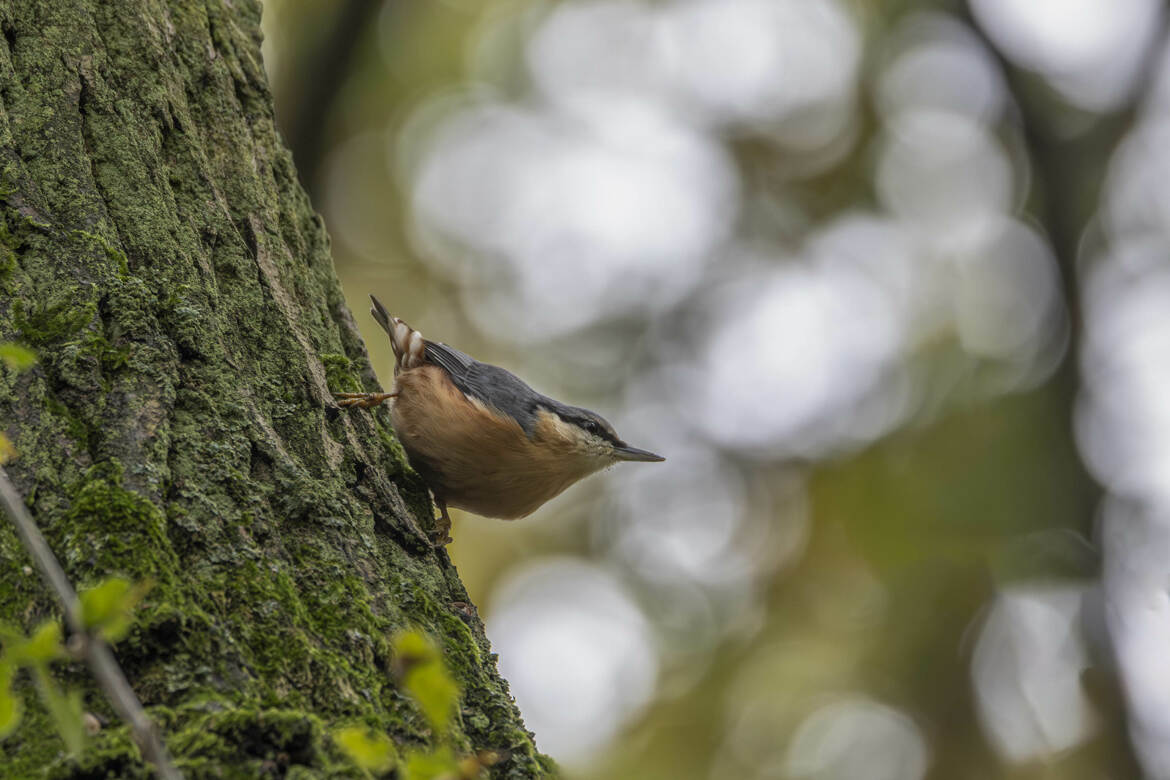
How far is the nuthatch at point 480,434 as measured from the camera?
13.1 feet

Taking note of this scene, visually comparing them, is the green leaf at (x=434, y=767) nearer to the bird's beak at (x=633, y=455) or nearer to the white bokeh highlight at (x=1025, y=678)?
the bird's beak at (x=633, y=455)

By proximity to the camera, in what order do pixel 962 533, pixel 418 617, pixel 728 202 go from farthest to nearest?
1. pixel 728 202
2. pixel 962 533
3. pixel 418 617

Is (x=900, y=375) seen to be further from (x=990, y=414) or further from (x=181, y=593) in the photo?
(x=181, y=593)

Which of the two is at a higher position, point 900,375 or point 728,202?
point 728,202

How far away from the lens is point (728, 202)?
10070mm

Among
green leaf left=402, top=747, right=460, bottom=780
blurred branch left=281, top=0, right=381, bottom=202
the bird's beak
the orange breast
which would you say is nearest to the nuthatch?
the orange breast

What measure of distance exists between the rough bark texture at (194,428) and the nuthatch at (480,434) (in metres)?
0.81

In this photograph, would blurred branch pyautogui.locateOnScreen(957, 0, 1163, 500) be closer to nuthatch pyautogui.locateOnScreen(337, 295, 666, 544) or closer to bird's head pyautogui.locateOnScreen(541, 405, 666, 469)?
bird's head pyautogui.locateOnScreen(541, 405, 666, 469)

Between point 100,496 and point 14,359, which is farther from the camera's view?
point 100,496

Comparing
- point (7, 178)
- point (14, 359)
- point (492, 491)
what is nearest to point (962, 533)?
point (492, 491)

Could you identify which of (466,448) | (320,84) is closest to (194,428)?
(466,448)

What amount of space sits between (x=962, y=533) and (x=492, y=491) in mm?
4662

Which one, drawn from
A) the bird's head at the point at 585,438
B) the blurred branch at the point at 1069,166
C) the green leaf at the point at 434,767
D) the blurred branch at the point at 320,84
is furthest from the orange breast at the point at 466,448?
the blurred branch at the point at 1069,166

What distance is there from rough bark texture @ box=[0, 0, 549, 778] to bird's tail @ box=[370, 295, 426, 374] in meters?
1.28
